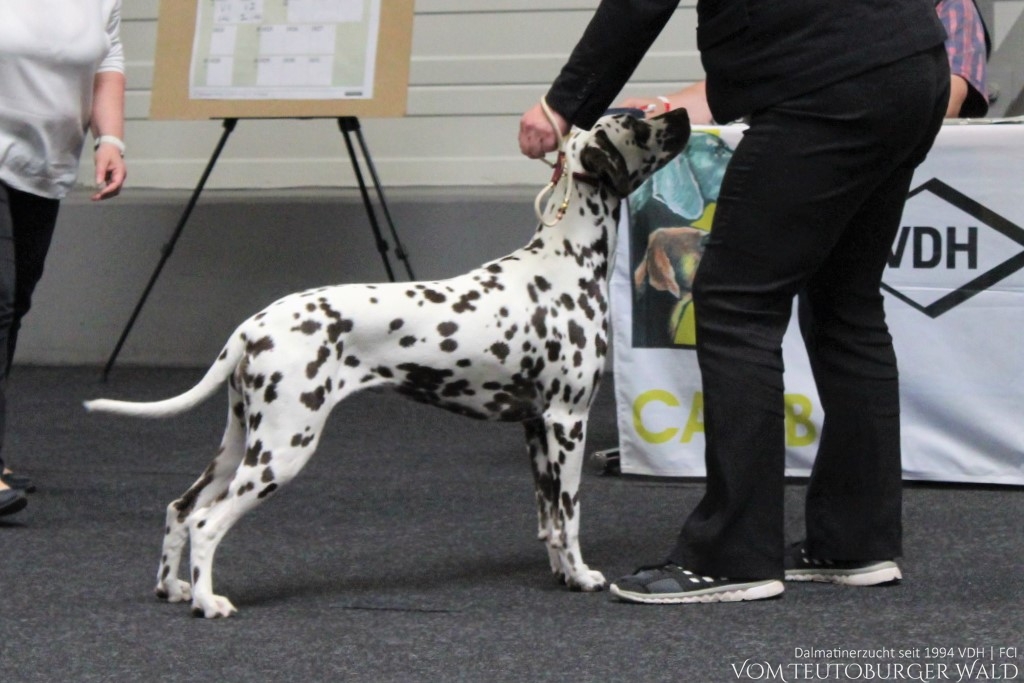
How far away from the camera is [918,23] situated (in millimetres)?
2498

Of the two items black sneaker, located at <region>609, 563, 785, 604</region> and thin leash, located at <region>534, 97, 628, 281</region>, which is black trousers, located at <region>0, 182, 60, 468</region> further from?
black sneaker, located at <region>609, 563, 785, 604</region>

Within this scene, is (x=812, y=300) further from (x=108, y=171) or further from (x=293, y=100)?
(x=293, y=100)

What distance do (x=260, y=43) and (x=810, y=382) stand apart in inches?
108

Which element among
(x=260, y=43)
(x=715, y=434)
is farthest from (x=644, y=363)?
(x=260, y=43)

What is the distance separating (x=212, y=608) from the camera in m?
2.54

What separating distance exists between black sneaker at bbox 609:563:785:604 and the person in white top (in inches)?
62.7

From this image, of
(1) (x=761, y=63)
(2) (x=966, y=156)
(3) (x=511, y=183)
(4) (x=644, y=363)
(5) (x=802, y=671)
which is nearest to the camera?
→ (5) (x=802, y=671)

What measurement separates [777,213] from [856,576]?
0.73 m

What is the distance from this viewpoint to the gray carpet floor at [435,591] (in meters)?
2.27

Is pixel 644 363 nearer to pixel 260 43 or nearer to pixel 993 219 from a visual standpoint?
pixel 993 219

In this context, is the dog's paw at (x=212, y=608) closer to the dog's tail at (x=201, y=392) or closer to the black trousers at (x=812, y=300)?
the dog's tail at (x=201, y=392)

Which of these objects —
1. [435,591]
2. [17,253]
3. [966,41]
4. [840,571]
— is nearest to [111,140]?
[17,253]

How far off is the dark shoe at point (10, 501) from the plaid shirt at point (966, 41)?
2.48m

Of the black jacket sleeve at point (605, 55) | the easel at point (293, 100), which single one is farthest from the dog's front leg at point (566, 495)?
the easel at point (293, 100)
